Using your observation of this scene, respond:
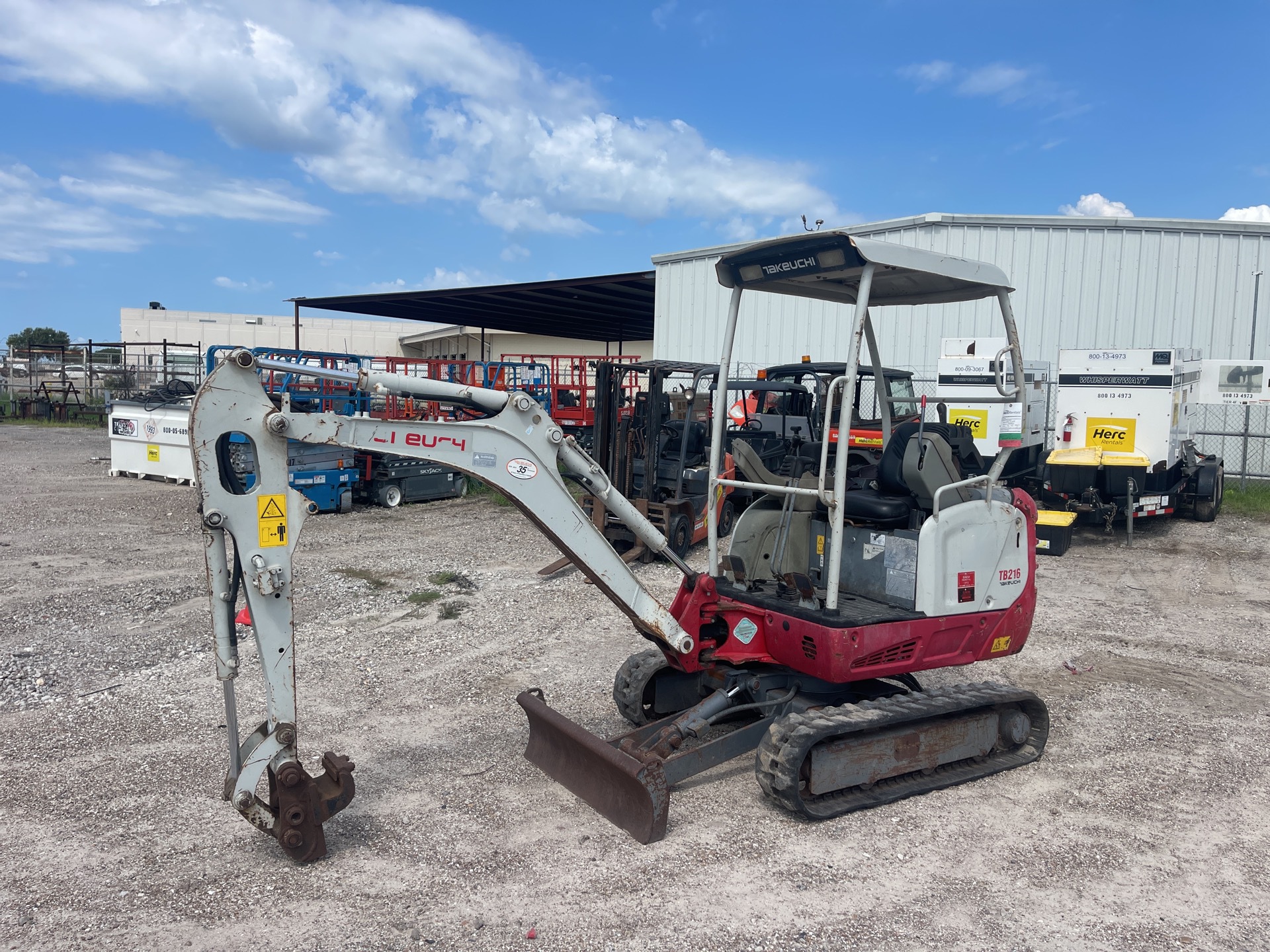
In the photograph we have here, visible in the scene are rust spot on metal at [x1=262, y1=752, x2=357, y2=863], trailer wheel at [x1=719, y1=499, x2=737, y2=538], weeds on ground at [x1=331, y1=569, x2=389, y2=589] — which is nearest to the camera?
rust spot on metal at [x1=262, y1=752, x2=357, y2=863]

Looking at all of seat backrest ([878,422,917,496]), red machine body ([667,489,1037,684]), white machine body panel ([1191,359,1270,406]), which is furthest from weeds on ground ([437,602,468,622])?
white machine body panel ([1191,359,1270,406])

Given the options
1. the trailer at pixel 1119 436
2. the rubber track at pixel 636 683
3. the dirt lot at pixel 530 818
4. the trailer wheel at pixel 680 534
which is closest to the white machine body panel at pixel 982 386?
the trailer at pixel 1119 436

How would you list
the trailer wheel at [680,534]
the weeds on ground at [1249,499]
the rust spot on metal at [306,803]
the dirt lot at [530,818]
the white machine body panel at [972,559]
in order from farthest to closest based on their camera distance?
1. the weeds on ground at [1249,499]
2. the trailer wheel at [680,534]
3. the white machine body panel at [972,559]
4. the rust spot on metal at [306,803]
5. the dirt lot at [530,818]

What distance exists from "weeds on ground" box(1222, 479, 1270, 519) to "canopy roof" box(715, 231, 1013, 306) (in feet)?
39.7

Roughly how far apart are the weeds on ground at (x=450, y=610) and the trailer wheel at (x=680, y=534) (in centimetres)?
323

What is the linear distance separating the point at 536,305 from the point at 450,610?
61.8 feet

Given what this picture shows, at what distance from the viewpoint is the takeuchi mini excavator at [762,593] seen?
378 cm

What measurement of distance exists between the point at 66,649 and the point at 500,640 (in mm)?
3163

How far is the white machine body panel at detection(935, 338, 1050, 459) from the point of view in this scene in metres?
13.8

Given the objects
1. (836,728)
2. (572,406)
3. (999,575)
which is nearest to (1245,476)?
(572,406)

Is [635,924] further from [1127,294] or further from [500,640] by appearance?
[1127,294]

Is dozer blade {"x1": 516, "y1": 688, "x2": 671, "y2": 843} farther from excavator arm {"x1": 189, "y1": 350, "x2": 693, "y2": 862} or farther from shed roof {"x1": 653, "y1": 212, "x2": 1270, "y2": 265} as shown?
shed roof {"x1": 653, "y1": 212, "x2": 1270, "y2": 265}

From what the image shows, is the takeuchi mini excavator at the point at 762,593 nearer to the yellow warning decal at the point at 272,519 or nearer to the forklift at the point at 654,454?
the yellow warning decal at the point at 272,519

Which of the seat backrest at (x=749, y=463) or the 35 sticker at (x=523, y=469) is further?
the seat backrest at (x=749, y=463)
